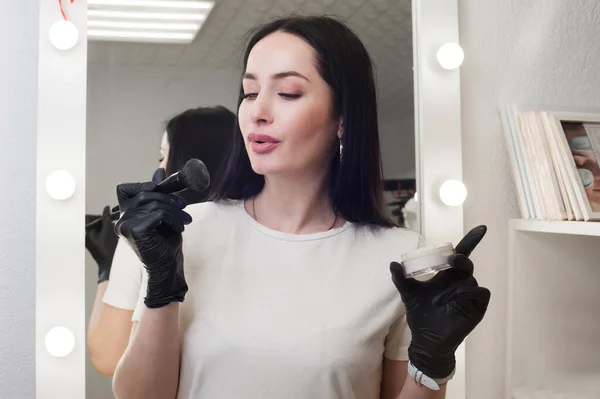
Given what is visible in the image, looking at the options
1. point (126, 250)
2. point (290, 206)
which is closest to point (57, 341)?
point (126, 250)

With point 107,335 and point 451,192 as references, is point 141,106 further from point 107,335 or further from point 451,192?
point 451,192

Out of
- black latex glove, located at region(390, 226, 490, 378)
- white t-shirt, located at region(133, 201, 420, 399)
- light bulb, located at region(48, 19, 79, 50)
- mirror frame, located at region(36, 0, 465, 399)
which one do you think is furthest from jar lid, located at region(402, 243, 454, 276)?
light bulb, located at region(48, 19, 79, 50)

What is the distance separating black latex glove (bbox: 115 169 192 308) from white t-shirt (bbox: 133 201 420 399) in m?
0.09

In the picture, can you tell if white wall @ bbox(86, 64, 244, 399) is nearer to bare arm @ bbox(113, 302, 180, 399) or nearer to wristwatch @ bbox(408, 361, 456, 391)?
bare arm @ bbox(113, 302, 180, 399)

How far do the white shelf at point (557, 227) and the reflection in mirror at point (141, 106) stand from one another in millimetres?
441

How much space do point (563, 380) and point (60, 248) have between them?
953 millimetres

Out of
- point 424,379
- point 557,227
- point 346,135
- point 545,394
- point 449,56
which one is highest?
point 449,56

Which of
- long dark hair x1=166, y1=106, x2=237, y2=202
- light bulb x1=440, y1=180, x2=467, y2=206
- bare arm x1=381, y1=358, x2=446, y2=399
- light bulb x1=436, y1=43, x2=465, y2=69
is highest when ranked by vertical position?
light bulb x1=436, y1=43, x2=465, y2=69

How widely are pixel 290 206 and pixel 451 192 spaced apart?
31 cm

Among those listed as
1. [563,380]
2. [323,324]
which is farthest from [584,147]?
[323,324]

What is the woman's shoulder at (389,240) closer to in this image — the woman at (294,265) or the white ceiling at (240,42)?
the woman at (294,265)

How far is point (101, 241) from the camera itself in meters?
0.96

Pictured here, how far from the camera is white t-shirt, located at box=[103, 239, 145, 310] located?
94 cm

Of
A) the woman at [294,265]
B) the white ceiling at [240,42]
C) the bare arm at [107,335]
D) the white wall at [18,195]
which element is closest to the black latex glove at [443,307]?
the woman at [294,265]
